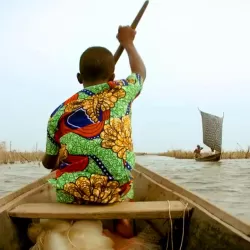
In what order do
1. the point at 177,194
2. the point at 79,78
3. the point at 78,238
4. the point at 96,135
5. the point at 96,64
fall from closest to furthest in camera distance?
the point at 78,238 → the point at 96,135 → the point at 96,64 → the point at 79,78 → the point at 177,194

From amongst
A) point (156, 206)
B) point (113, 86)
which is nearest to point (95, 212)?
point (156, 206)

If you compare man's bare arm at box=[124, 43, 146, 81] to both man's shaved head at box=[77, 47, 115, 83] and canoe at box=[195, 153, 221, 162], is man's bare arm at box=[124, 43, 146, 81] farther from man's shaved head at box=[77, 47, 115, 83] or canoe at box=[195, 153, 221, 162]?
canoe at box=[195, 153, 221, 162]

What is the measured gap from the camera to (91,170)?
2.19 m

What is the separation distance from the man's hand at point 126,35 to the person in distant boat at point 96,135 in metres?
0.33

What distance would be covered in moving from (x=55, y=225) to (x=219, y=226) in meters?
0.79

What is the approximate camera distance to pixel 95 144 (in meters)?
2.18

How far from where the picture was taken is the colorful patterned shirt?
85.9 inches

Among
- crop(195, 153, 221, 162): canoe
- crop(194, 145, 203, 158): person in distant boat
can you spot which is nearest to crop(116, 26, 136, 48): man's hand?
crop(195, 153, 221, 162): canoe

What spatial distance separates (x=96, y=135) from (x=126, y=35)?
73cm

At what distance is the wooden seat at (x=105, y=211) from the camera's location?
2.12 metres

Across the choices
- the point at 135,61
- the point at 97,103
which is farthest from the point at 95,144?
the point at 135,61

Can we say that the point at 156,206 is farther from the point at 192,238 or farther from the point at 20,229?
the point at 20,229

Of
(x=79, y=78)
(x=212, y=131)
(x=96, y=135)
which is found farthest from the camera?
(x=212, y=131)

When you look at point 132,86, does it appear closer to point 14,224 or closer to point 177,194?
point 177,194
